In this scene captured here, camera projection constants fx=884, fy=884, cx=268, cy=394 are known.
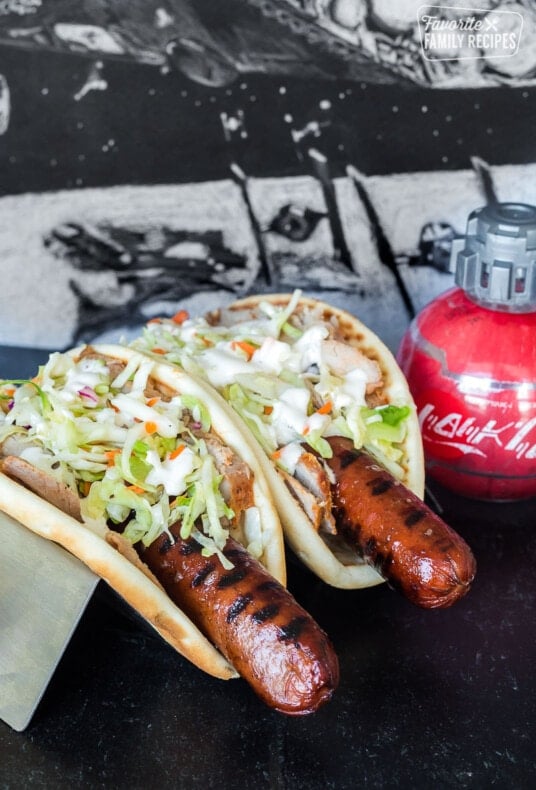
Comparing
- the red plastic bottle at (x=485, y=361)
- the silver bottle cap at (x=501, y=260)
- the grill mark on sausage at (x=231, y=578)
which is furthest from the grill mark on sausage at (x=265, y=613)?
the silver bottle cap at (x=501, y=260)

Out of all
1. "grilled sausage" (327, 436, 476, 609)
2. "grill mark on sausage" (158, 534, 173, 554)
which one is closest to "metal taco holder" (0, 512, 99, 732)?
"grill mark on sausage" (158, 534, 173, 554)

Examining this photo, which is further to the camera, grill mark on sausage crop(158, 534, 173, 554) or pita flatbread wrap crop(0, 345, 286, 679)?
grill mark on sausage crop(158, 534, 173, 554)

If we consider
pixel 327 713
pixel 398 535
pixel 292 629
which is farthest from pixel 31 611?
pixel 398 535

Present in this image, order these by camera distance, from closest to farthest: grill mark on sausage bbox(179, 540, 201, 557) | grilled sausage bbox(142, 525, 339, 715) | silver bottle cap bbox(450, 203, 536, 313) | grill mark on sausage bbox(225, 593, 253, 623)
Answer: grilled sausage bbox(142, 525, 339, 715), grill mark on sausage bbox(225, 593, 253, 623), grill mark on sausage bbox(179, 540, 201, 557), silver bottle cap bbox(450, 203, 536, 313)

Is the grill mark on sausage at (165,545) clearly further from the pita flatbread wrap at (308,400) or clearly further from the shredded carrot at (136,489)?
the pita flatbread wrap at (308,400)

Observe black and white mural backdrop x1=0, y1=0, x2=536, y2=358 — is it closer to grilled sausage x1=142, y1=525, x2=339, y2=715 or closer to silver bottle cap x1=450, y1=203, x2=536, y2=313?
silver bottle cap x1=450, y1=203, x2=536, y2=313

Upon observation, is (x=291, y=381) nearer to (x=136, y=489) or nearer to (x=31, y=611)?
(x=136, y=489)
